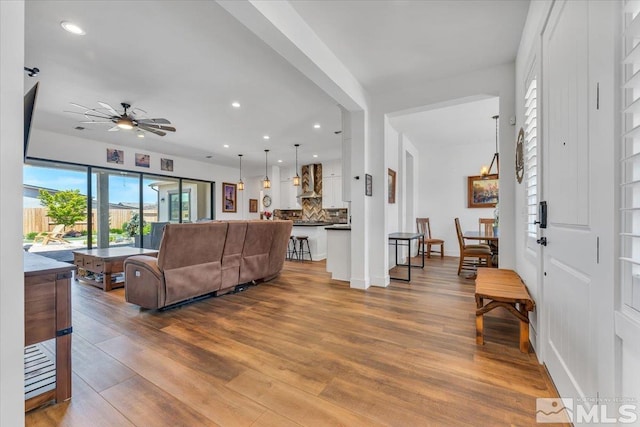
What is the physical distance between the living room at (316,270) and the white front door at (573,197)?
42mm

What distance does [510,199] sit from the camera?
9.78 ft

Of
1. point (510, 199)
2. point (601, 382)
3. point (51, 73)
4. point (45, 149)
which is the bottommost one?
point (601, 382)

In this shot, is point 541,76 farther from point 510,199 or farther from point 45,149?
point 45,149

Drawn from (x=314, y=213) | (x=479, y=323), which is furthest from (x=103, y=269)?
(x=314, y=213)

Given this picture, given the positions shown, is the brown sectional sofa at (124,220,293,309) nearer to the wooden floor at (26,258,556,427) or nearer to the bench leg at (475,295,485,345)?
the wooden floor at (26,258,556,427)

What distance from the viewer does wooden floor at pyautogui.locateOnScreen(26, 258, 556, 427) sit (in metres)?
1.45

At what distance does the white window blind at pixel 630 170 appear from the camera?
86 cm

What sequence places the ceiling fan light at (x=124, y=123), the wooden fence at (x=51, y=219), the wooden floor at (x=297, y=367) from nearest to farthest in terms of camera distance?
the wooden floor at (x=297, y=367) < the ceiling fan light at (x=124, y=123) < the wooden fence at (x=51, y=219)

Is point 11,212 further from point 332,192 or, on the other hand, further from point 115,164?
point 332,192

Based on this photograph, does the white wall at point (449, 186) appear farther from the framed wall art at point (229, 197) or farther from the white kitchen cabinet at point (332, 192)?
the framed wall art at point (229, 197)

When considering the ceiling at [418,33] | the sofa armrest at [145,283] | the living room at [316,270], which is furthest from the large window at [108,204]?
the ceiling at [418,33]

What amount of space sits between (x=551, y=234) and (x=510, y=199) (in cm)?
151

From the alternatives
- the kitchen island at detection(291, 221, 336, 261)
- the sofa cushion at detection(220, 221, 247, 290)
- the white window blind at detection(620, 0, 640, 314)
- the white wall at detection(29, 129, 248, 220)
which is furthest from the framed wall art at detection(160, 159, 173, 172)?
the white window blind at detection(620, 0, 640, 314)

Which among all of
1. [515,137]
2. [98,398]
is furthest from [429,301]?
[98,398]
